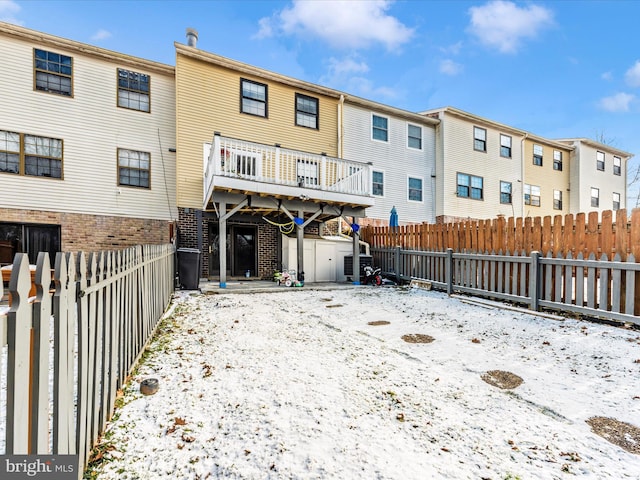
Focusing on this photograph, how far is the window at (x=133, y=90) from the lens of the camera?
11.1m

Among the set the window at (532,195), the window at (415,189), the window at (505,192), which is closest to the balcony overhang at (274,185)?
the window at (415,189)

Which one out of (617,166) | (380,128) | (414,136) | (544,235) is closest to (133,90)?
(380,128)

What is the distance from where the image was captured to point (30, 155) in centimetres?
1000

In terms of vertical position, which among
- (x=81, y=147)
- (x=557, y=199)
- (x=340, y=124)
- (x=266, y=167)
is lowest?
(x=266, y=167)

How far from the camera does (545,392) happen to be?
3006mm

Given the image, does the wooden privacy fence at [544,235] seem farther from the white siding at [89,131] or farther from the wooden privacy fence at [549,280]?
the white siding at [89,131]

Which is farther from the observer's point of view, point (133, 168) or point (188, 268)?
point (133, 168)

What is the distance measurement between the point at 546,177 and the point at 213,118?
2012 cm

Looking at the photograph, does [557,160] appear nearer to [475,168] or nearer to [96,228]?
[475,168]

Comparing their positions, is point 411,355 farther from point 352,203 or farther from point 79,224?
point 79,224

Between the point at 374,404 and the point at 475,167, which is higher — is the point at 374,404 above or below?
below

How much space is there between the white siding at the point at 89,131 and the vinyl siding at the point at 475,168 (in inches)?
504

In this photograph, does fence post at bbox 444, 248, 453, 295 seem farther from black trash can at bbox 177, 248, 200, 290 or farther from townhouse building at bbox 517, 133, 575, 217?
townhouse building at bbox 517, 133, 575, 217
